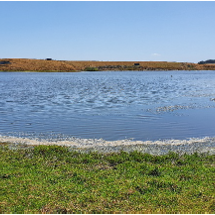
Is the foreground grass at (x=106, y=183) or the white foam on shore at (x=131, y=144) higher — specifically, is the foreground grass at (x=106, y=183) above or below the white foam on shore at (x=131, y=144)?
above

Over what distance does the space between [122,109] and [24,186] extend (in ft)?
60.8

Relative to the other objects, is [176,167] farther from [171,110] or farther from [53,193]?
[171,110]

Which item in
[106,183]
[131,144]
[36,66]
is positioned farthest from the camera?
[36,66]

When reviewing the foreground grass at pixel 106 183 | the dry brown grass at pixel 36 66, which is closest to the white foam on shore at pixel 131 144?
the foreground grass at pixel 106 183

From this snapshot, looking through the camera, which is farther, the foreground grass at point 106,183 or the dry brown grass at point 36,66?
the dry brown grass at point 36,66

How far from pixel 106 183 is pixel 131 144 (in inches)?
233

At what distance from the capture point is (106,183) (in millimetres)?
8695

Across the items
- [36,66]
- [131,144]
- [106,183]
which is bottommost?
[131,144]

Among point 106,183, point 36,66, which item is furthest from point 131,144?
point 36,66

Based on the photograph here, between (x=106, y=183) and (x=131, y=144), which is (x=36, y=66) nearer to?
(x=131, y=144)

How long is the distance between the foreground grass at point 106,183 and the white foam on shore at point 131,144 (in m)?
1.30

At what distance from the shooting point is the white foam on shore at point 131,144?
1334 cm

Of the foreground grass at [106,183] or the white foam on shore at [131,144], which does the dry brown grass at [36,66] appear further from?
the foreground grass at [106,183]

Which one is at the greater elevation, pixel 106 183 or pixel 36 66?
pixel 36 66
